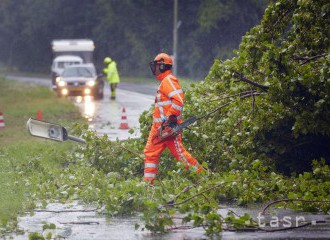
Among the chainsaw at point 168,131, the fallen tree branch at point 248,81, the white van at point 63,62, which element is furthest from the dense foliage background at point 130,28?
the chainsaw at point 168,131

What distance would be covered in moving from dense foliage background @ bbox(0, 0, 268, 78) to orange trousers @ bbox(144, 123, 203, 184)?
1520 inches

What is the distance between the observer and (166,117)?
11.6m

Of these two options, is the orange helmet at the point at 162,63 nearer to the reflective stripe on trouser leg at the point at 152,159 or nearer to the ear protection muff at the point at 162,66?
the ear protection muff at the point at 162,66

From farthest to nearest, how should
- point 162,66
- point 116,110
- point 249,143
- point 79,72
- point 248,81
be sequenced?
point 79,72
point 116,110
point 249,143
point 248,81
point 162,66

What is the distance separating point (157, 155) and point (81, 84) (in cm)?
2624

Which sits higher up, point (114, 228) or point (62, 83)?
point (62, 83)

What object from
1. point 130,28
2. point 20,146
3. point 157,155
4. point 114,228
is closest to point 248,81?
point 157,155

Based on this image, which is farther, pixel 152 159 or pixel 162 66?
pixel 162 66

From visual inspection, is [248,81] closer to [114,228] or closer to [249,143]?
[249,143]

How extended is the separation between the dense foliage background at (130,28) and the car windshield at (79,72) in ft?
44.3

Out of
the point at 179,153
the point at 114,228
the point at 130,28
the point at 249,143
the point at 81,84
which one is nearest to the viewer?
the point at 114,228

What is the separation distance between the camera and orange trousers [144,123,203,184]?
453 inches

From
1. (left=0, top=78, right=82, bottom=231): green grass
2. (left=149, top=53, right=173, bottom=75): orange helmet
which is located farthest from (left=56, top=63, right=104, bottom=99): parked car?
(left=149, top=53, right=173, bottom=75): orange helmet

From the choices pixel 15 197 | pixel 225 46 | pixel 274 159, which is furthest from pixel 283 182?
pixel 225 46
